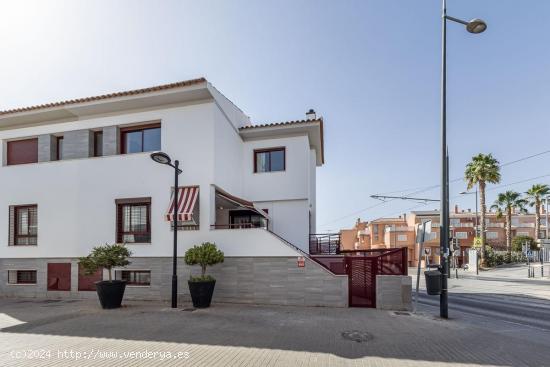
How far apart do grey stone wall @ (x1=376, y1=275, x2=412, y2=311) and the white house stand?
3.92 ft

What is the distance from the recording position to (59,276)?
13.9 metres

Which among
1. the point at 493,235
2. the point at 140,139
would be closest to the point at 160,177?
the point at 140,139

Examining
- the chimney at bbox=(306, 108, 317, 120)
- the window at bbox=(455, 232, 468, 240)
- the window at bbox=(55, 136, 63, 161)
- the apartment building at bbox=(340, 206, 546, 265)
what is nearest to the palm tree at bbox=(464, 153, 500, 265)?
the apartment building at bbox=(340, 206, 546, 265)

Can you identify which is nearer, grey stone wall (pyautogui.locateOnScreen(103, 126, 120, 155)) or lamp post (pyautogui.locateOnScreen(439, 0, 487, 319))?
lamp post (pyautogui.locateOnScreen(439, 0, 487, 319))

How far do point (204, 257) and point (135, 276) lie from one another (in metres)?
3.98

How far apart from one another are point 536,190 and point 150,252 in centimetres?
4902

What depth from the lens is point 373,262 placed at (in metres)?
11.1

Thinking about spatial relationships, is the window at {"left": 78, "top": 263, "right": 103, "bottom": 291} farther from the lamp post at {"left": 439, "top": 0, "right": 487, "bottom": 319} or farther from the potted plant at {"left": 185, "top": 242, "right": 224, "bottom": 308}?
the lamp post at {"left": 439, "top": 0, "right": 487, "bottom": 319}

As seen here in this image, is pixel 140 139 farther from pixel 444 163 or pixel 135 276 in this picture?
pixel 444 163

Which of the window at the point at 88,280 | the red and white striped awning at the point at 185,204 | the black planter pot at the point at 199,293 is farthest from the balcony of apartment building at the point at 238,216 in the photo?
the window at the point at 88,280

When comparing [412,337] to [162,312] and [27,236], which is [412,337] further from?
[27,236]

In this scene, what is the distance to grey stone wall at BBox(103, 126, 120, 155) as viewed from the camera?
14.0m

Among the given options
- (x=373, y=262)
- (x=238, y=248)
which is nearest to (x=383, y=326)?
(x=373, y=262)

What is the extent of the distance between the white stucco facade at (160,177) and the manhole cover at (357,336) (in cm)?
418
